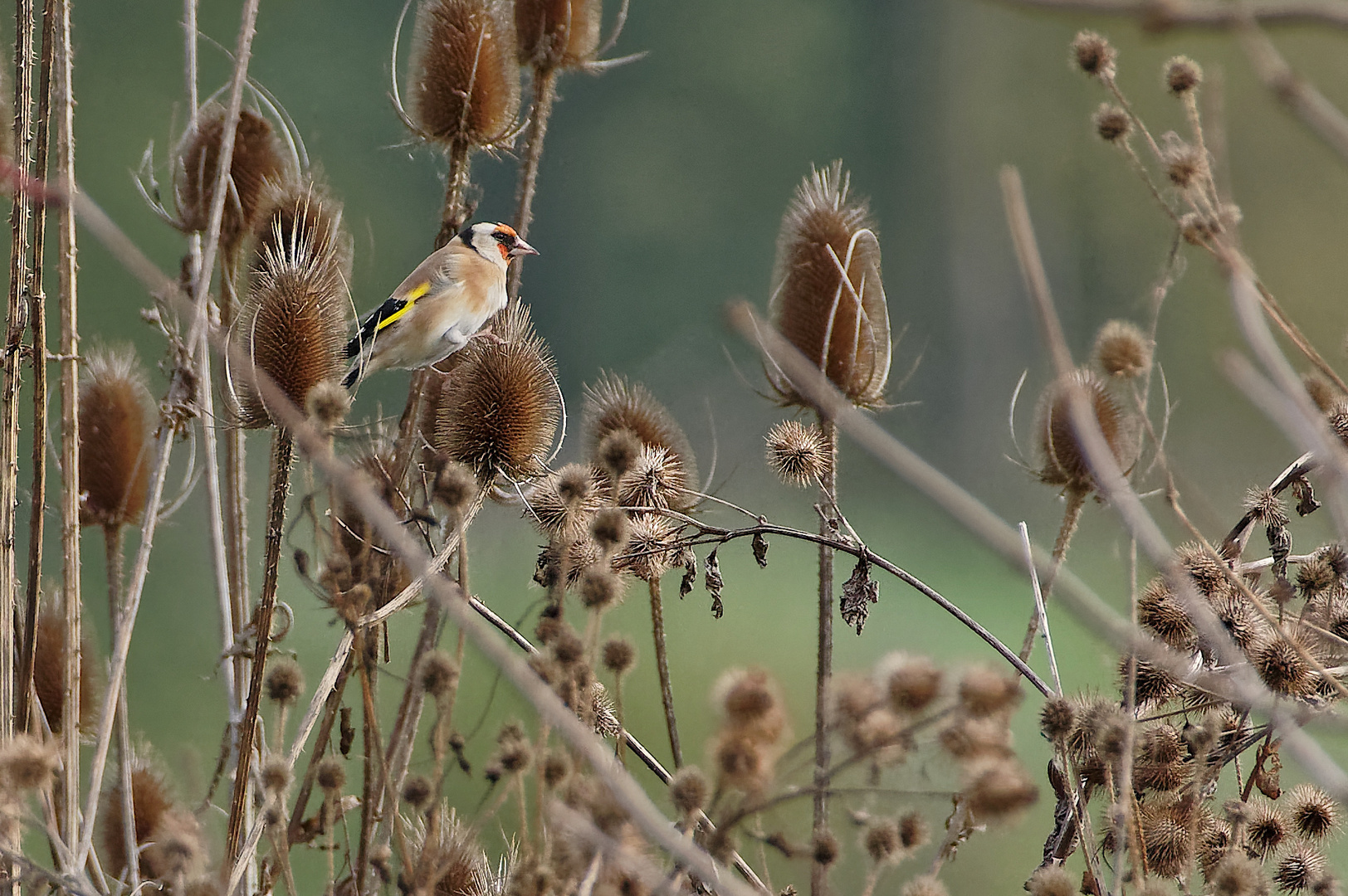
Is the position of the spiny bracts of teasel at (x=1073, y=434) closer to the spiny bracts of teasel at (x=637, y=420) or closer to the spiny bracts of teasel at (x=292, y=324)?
the spiny bracts of teasel at (x=637, y=420)

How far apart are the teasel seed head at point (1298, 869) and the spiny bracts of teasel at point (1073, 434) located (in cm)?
37

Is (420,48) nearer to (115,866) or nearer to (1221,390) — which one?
(115,866)

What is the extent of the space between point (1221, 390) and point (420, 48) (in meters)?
4.13

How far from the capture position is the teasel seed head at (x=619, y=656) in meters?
0.75

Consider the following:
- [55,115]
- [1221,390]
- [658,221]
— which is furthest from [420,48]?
[658,221]

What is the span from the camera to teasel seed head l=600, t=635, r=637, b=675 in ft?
2.47

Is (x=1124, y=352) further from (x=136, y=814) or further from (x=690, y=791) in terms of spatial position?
(x=136, y=814)

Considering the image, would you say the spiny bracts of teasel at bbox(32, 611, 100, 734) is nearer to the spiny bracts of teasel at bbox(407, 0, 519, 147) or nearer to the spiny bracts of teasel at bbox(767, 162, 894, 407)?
the spiny bracts of teasel at bbox(407, 0, 519, 147)

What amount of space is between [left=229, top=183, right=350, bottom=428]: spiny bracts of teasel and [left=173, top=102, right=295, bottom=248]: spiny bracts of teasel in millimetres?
Answer: 205

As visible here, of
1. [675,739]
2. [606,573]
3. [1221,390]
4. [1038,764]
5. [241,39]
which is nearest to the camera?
[606,573]

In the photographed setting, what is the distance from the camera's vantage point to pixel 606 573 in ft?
2.32

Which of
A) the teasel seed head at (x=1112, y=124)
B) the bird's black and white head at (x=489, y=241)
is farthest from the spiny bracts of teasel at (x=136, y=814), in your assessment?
the teasel seed head at (x=1112, y=124)

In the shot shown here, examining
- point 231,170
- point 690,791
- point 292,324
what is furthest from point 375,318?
point 690,791

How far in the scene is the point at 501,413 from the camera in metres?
1.06
